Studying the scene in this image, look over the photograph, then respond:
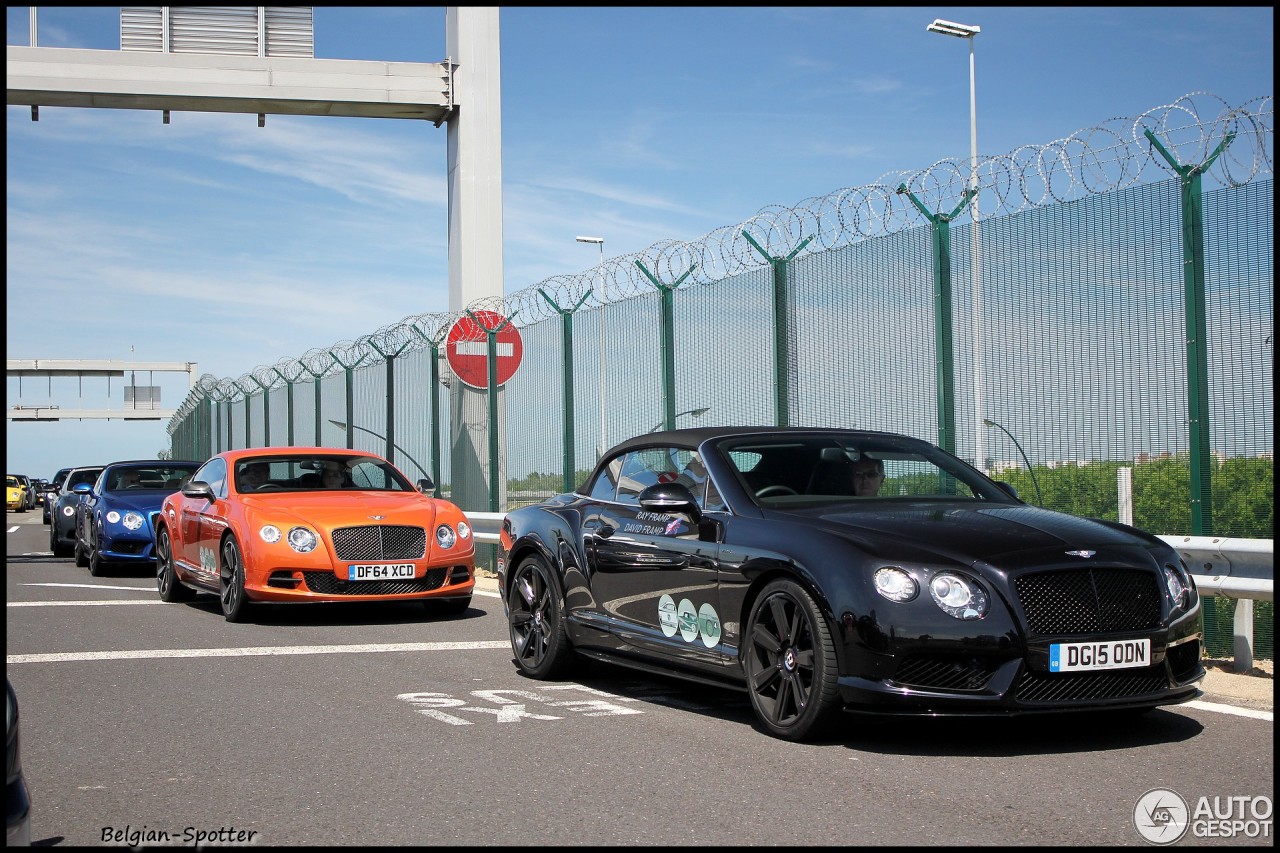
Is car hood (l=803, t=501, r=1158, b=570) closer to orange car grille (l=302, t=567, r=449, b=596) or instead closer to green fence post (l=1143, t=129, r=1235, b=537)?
green fence post (l=1143, t=129, r=1235, b=537)

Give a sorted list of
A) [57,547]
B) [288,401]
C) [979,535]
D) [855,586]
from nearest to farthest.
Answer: [855,586], [979,535], [57,547], [288,401]

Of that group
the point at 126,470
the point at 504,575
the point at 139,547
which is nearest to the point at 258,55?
the point at 126,470

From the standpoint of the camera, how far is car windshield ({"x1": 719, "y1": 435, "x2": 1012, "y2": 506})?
7.24 m

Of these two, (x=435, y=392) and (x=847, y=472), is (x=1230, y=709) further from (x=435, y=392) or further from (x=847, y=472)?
(x=435, y=392)

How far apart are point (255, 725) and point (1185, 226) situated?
6.05 metres

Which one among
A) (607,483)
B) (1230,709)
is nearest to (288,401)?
(607,483)

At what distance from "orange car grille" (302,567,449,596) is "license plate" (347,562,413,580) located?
37 millimetres

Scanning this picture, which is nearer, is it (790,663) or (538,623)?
(790,663)

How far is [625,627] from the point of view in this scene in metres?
7.57

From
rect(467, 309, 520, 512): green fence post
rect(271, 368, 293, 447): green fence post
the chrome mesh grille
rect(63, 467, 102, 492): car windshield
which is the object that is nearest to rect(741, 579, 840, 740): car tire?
the chrome mesh grille

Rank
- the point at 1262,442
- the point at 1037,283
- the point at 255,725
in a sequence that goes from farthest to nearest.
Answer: the point at 1037,283
the point at 1262,442
the point at 255,725

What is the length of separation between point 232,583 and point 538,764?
21.9ft

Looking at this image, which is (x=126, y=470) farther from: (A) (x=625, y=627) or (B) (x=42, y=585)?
(A) (x=625, y=627)

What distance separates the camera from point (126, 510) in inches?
693
